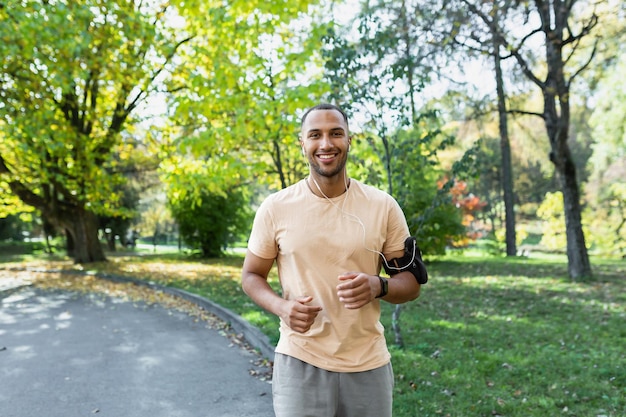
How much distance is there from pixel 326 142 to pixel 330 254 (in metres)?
0.51

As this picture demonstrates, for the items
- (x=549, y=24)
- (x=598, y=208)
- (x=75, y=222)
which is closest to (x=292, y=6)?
(x=549, y=24)

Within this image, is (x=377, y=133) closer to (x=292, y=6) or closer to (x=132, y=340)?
(x=292, y=6)

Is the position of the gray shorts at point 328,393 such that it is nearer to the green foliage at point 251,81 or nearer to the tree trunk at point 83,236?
the green foliage at point 251,81

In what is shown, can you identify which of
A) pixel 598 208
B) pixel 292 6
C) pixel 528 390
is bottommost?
pixel 528 390

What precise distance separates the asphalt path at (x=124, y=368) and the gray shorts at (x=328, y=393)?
3.09 metres

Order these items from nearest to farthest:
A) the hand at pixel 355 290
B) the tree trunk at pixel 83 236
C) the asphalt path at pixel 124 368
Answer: the hand at pixel 355 290 → the asphalt path at pixel 124 368 → the tree trunk at pixel 83 236

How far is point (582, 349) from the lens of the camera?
7078mm

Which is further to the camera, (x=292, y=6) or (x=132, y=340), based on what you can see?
(x=292, y=6)

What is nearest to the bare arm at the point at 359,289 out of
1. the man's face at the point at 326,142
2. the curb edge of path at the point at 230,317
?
the man's face at the point at 326,142

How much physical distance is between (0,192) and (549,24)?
20430 mm

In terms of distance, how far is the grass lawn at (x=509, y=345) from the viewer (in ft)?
17.1

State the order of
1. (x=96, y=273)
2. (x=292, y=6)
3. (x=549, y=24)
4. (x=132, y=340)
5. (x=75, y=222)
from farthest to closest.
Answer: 1. (x=75, y=222)
2. (x=96, y=273)
3. (x=549, y=24)
4. (x=292, y=6)
5. (x=132, y=340)

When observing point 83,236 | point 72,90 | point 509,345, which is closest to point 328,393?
point 509,345

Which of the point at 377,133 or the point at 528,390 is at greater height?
the point at 377,133
